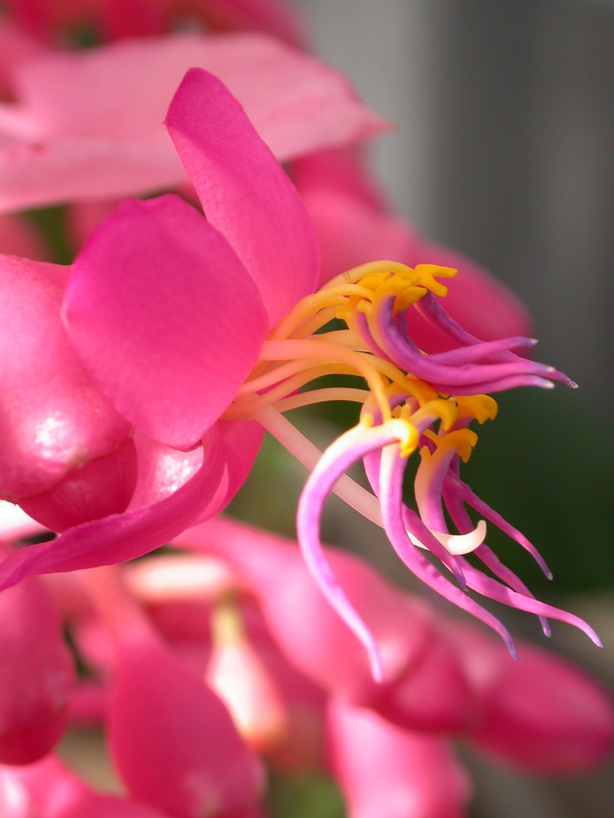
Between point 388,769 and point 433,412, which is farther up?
point 433,412

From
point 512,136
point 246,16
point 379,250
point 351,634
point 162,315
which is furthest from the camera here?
point 512,136

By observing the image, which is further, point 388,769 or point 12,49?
point 12,49

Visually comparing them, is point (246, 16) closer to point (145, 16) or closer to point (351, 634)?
point (145, 16)

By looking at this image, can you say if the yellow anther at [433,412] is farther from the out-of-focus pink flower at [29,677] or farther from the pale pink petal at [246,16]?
the pale pink petal at [246,16]

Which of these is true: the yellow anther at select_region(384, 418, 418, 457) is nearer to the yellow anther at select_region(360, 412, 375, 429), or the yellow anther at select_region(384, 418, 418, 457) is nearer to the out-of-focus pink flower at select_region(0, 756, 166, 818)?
the yellow anther at select_region(360, 412, 375, 429)

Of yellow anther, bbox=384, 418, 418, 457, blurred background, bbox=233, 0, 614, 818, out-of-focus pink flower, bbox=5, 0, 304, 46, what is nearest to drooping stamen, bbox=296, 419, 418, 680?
yellow anther, bbox=384, 418, 418, 457

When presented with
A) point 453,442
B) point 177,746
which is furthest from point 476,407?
point 177,746
